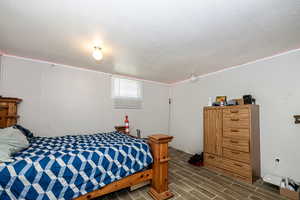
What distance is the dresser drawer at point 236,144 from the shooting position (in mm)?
2302

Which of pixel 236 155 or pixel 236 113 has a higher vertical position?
pixel 236 113

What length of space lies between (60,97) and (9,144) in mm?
1575

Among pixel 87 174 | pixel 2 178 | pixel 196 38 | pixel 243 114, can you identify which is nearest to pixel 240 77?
pixel 243 114

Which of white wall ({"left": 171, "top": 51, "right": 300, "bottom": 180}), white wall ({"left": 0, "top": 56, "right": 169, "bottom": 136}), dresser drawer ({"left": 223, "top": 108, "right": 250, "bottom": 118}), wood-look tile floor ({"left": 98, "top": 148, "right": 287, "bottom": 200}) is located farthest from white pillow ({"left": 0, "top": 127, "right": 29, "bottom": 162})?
white wall ({"left": 171, "top": 51, "right": 300, "bottom": 180})

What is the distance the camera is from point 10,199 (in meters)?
1.22

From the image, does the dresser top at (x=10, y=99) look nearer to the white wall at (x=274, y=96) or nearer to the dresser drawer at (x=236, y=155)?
the dresser drawer at (x=236, y=155)

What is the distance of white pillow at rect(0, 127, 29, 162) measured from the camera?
1365mm

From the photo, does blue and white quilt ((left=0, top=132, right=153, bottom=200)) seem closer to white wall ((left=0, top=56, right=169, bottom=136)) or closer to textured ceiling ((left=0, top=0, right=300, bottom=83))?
white wall ((left=0, top=56, right=169, bottom=136))

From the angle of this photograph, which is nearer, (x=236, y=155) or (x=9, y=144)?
(x=9, y=144)

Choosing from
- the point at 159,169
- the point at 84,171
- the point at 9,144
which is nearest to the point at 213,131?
the point at 159,169

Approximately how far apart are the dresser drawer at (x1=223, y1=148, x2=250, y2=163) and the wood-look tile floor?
382 millimetres

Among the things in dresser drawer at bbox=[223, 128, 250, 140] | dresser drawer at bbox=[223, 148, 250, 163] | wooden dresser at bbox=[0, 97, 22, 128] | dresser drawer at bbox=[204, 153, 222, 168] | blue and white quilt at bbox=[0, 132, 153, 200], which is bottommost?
dresser drawer at bbox=[204, 153, 222, 168]

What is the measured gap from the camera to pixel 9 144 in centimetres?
156

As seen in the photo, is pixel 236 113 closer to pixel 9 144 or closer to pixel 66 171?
pixel 66 171
